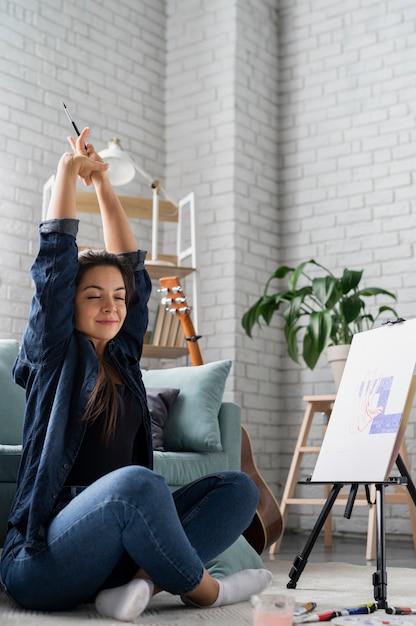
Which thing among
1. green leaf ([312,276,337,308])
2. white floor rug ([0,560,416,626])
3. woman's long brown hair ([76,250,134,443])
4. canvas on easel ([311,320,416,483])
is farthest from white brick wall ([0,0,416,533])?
woman's long brown hair ([76,250,134,443])

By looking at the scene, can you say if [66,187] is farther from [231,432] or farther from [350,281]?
[350,281]

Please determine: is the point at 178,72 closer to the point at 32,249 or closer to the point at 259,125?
the point at 259,125

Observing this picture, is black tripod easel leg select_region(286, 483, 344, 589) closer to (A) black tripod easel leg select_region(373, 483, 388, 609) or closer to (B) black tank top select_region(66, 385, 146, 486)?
(A) black tripod easel leg select_region(373, 483, 388, 609)

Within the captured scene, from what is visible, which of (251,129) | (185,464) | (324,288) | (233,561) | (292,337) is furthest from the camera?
(251,129)

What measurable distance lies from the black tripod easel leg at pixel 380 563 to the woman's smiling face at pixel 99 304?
0.81 m

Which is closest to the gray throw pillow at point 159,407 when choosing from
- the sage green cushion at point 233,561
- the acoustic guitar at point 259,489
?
the acoustic guitar at point 259,489

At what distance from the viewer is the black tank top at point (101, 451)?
187 centimetres

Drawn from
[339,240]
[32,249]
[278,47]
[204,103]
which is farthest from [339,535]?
[278,47]

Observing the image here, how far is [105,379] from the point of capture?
75.4 inches

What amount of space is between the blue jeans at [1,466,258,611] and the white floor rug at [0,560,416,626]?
52 mm

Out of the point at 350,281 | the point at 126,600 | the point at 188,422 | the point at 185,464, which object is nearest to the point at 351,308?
the point at 350,281

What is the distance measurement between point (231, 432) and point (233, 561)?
86 cm

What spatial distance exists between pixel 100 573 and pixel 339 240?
3238mm

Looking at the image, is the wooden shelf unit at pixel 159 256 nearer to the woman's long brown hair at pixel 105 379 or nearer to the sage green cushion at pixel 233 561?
the sage green cushion at pixel 233 561
